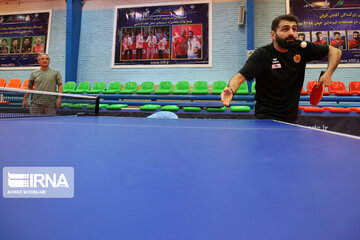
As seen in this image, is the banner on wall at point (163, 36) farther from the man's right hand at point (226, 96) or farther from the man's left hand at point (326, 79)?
the man's right hand at point (226, 96)

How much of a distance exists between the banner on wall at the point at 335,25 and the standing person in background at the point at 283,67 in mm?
5431

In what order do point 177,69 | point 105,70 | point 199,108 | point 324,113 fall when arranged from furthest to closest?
1. point 105,70
2. point 177,69
3. point 199,108
4. point 324,113

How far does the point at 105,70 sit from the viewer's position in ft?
23.9

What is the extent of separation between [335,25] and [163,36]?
520 cm

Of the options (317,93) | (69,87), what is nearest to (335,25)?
(317,93)

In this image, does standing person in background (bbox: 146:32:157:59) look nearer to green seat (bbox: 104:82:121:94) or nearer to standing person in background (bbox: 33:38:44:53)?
green seat (bbox: 104:82:121:94)

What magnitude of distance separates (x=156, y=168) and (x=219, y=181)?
0.14 metres

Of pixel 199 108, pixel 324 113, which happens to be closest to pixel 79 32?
pixel 199 108

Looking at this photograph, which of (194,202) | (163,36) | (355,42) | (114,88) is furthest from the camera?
(163,36)

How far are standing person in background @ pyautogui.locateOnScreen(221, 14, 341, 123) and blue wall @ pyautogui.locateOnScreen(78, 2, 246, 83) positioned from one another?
197 inches

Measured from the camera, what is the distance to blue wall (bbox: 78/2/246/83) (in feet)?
21.6

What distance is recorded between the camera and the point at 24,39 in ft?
24.8

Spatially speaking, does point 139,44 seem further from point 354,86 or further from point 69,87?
point 354,86

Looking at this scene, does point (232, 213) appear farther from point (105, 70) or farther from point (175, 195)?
point (105, 70)
